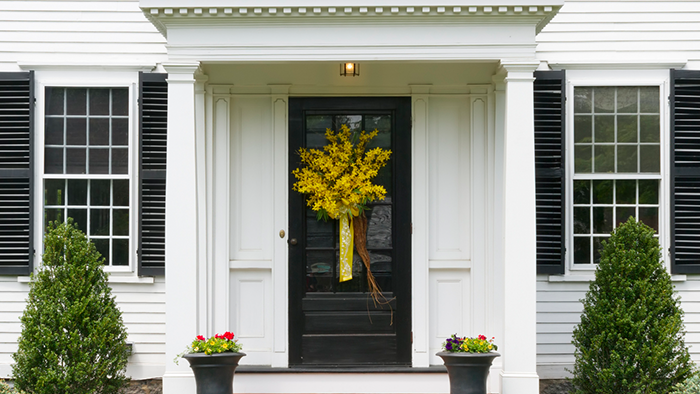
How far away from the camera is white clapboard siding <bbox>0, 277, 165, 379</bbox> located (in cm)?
596

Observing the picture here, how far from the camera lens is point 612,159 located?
598 cm

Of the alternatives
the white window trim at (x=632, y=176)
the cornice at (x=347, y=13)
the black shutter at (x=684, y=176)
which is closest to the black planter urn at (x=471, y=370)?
the white window trim at (x=632, y=176)

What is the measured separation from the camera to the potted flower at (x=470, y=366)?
4898 millimetres

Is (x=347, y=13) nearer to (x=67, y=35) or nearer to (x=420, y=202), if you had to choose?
(x=420, y=202)

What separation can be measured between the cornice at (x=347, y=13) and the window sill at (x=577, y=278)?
93.0 inches

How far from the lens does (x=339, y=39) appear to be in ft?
16.3

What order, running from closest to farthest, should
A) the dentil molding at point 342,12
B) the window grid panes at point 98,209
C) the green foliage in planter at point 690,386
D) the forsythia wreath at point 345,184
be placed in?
the green foliage in planter at point 690,386, the dentil molding at point 342,12, the forsythia wreath at point 345,184, the window grid panes at point 98,209

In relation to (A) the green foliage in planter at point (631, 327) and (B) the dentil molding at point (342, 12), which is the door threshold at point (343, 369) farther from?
(B) the dentil molding at point (342, 12)

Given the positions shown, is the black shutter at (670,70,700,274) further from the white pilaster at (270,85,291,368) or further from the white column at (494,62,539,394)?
the white pilaster at (270,85,291,368)

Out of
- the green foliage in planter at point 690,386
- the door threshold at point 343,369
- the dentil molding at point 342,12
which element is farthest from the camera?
the door threshold at point 343,369

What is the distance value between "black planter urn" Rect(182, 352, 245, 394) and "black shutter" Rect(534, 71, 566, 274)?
290 cm

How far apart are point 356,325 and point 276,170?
159 cm

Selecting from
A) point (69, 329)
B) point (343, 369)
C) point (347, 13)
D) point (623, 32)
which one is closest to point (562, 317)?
point (343, 369)

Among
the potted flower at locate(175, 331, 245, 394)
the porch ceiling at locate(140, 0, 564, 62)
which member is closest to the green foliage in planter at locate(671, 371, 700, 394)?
the porch ceiling at locate(140, 0, 564, 62)
